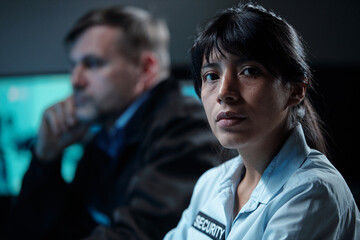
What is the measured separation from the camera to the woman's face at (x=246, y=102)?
0.54 m

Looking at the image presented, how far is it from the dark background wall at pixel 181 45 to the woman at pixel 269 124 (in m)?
0.64

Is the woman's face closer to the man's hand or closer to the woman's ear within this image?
the woman's ear

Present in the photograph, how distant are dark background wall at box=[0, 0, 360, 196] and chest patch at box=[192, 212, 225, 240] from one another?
2.33ft

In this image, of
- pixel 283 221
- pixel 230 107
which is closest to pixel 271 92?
pixel 230 107

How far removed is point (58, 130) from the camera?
63.7 inches

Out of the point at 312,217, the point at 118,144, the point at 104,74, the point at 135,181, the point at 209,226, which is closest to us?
the point at 312,217

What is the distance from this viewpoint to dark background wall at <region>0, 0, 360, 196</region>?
145 cm

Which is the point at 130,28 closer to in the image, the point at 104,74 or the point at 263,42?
the point at 104,74

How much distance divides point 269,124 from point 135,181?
0.68 m

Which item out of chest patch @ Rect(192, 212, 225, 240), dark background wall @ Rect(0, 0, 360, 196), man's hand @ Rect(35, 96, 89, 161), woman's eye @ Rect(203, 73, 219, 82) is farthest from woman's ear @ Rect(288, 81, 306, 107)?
man's hand @ Rect(35, 96, 89, 161)

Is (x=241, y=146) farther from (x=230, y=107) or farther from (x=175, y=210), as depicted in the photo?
(x=175, y=210)

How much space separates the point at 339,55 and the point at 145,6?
1.01 metres

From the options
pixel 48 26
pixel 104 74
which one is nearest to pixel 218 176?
pixel 104 74

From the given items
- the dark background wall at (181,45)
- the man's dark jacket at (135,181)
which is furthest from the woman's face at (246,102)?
the dark background wall at (181,45)
